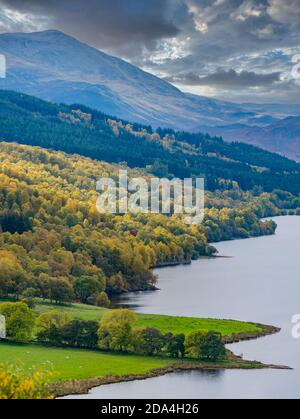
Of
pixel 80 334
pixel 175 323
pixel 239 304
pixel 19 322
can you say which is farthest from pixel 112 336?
pixel 239 304

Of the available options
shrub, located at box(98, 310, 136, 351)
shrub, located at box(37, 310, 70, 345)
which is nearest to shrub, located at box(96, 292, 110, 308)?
shrub, located at box(37, 310, 70, 345)

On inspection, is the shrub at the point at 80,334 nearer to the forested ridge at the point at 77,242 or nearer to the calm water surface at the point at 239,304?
the calm water surface at the point at 239,304

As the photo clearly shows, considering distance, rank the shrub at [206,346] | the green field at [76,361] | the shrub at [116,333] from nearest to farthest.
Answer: the green field at [76,361] → the shrub at [206,346] → the shrub at [116,333]

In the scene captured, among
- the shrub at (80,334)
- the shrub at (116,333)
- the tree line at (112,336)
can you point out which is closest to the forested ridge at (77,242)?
the tree line at (112,336)

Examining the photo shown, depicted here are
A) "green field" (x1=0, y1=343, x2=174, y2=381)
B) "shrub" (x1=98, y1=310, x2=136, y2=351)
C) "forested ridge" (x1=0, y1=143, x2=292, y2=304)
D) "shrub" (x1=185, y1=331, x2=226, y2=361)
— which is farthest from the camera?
"forested ridge" (x1=0, y1=143, x2=292, y2=304)

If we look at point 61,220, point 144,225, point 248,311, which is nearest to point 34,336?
point 248,311

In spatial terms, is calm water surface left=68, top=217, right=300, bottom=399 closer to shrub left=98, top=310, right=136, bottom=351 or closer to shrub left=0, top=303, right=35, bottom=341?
shrub left=98, top=310, right=136, bottom=351
